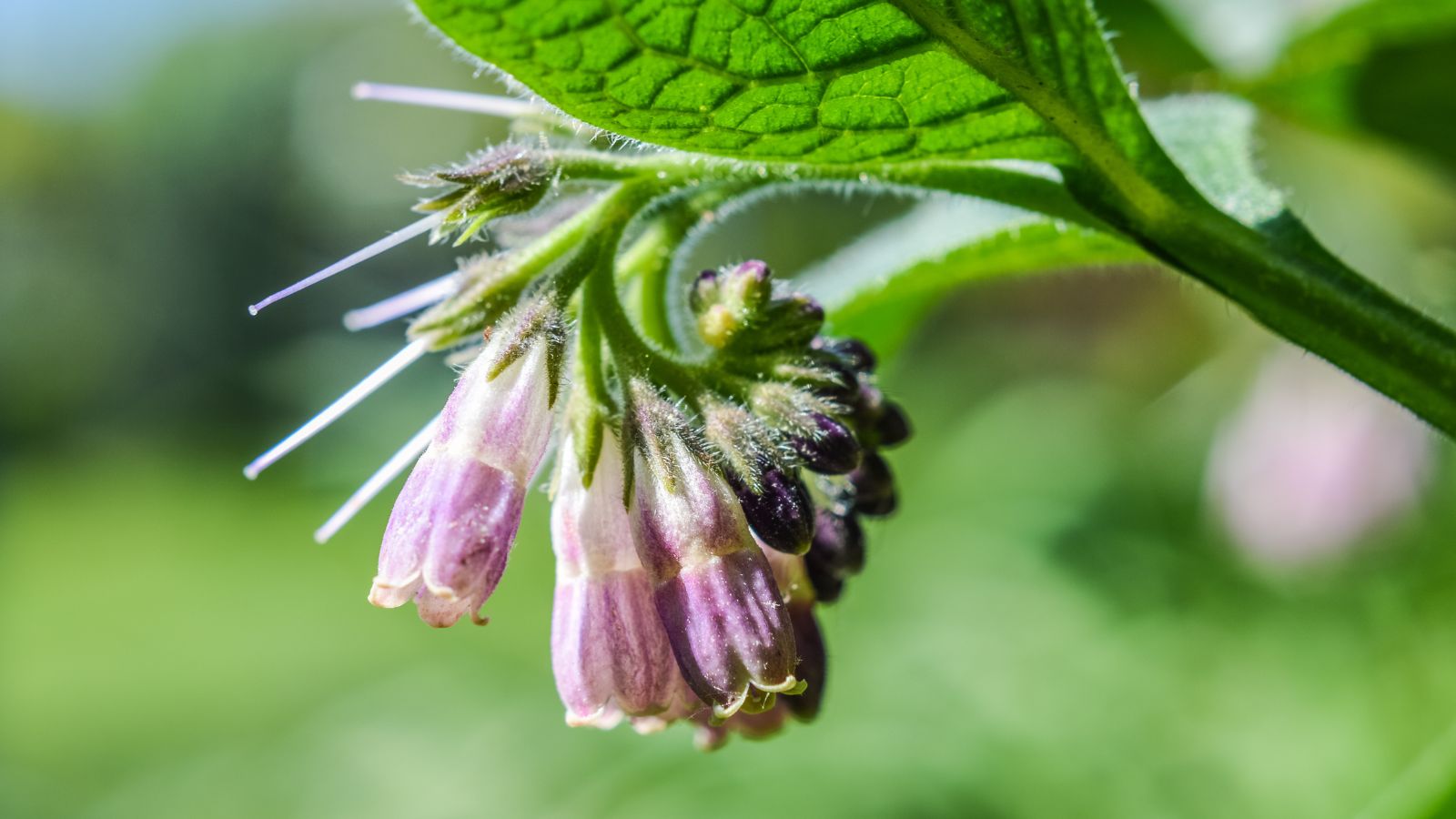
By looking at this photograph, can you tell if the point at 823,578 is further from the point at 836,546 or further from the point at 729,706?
the point at 729,706

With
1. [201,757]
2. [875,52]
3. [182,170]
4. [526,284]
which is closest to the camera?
[875,52]

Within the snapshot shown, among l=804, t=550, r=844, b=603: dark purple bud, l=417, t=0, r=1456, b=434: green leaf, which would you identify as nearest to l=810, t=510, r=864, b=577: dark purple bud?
l=804, t=550, r=844, b=603: dark purple bud

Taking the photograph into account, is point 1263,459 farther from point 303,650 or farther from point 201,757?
point 303,650

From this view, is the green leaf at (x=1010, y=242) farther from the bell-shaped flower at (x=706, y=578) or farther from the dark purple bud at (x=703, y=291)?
the bell-shaped flower at (x=706, y=578)

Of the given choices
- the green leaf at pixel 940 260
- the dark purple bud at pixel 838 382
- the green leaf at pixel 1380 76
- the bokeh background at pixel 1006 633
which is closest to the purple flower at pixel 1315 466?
the bokeh background at pixel 1006 633

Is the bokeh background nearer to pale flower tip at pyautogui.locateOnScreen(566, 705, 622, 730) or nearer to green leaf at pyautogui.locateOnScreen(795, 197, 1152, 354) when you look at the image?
green leaf at pyautogui.locateOnScreen(795, 197, 1152, 354)

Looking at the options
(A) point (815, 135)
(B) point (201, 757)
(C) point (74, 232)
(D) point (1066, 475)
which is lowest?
(C) point (74, 232)

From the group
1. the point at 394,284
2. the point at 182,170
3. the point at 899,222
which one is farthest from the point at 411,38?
the point at 899,222
